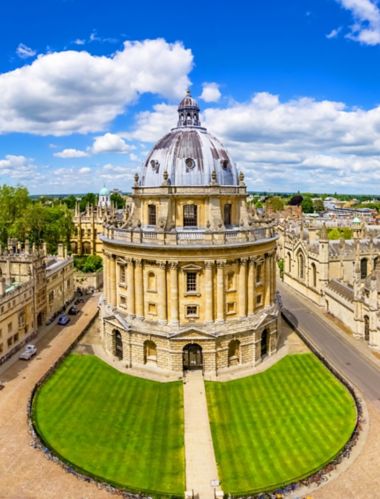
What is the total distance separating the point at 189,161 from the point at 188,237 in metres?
8.48

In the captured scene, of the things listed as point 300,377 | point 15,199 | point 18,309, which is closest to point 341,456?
point 300,377

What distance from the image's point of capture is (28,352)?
148 feet

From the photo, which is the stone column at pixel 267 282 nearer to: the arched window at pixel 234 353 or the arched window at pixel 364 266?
the arched window at pixel 234 353

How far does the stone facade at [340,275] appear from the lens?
162ft

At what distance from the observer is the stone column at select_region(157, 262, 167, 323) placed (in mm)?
40725

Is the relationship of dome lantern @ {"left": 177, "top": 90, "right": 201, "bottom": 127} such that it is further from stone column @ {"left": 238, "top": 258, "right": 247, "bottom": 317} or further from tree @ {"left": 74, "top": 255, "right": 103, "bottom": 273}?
tree @ {"left": 74, "top": 255, "right": 103, "bottom": 273}

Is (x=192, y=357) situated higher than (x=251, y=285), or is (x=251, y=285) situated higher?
(x=251, y=285)

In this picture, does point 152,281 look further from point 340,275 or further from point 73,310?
point 340,275

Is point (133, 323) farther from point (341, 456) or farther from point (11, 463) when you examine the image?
point (341, 456)

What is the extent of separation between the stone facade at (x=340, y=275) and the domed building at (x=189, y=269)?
11.8m

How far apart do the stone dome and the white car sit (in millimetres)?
21649

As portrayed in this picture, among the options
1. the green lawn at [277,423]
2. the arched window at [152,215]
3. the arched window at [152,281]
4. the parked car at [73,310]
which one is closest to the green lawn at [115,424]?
the green lawn at [277,423]

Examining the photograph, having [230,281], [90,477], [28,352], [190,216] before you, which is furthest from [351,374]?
[28,352]

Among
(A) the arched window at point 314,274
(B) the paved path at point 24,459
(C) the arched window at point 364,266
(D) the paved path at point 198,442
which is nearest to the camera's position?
(B) the paved path at point 24,459
